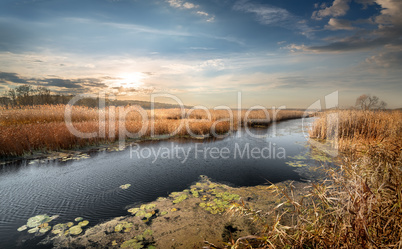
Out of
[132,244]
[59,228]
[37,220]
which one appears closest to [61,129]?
[37,220]

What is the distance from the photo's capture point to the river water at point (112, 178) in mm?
4387

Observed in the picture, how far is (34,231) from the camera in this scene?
3717 mm

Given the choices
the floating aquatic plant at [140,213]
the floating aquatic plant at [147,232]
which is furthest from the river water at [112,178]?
the floating aquatic plant at [147,232]

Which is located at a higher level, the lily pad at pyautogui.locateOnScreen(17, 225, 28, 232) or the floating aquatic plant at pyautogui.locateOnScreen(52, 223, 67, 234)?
the floating aquatic plant at pyautogui.locateOnScreen(52, 223, 67, 234)

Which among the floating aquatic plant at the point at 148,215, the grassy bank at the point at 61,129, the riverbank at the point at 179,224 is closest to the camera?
the riverbank at the point at 179,224

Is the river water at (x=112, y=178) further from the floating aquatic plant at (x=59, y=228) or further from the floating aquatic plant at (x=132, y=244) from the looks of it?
the floating aquatic plant at (x=132, y=244)

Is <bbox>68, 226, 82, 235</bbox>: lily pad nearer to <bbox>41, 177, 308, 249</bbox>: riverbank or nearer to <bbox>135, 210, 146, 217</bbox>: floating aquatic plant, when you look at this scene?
<bbox>41, 177, 308, 249</bbox>: riverbank

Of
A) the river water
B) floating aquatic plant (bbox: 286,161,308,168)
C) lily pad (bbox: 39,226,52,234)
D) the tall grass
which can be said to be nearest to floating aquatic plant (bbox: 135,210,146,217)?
the river water

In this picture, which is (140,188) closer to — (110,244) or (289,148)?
(110,244)

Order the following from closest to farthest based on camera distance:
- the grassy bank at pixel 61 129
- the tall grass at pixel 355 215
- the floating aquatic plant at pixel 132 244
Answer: the tall grass at pixel 355 215, the floating aquatic plant at pixel 132 244, the grassy bank at pixel 61 129

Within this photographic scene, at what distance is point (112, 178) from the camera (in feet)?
21.0

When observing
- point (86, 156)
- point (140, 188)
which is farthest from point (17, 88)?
point (140, 188)

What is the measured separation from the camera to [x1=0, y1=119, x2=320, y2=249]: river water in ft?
14.4

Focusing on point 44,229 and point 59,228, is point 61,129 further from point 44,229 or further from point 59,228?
point 59,228
